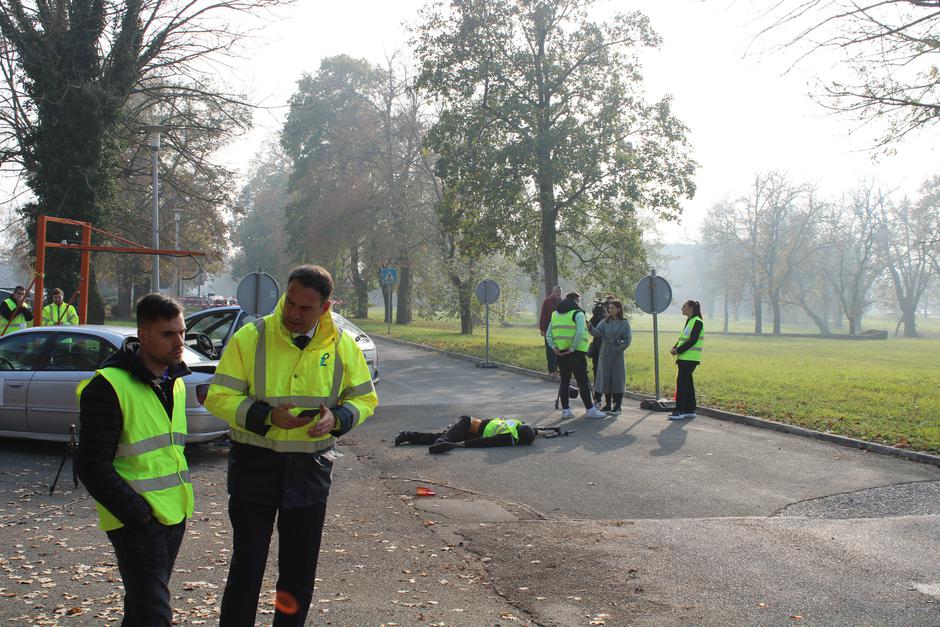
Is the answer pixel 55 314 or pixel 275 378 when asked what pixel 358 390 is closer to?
pixel 275 378

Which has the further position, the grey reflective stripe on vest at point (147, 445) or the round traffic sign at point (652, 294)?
the round traffic sign at point (652, 294)

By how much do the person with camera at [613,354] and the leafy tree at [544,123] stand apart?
16.3 meters

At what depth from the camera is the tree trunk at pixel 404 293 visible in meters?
50.8

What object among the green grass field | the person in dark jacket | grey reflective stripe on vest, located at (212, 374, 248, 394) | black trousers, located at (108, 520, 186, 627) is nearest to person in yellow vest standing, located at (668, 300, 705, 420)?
the green grass field

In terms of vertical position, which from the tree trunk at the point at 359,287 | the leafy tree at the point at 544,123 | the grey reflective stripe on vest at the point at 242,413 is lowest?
the grey reflective stripe on vest at the point at 242,413

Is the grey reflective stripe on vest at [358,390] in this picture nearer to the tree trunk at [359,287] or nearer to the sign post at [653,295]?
the sign post at [653,295]

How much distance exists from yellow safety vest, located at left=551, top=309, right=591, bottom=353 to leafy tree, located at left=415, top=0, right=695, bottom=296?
16976mm

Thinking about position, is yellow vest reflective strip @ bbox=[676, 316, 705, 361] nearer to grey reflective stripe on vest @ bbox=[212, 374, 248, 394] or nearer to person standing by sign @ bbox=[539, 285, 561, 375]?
person standing by sign @ bbox=[539, 285, 561, 375]

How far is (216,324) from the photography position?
1566cm

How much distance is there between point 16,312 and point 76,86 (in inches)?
366

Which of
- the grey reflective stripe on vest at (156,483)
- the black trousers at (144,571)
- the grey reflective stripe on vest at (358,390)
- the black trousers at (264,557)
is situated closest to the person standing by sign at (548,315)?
the grey reflective stripe on vest at (358,390)

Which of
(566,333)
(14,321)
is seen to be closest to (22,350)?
(566,333)

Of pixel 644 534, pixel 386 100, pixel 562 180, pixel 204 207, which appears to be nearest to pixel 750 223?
pixel 386 100

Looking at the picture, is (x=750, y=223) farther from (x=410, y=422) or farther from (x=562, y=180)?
(x=410, y=422)
